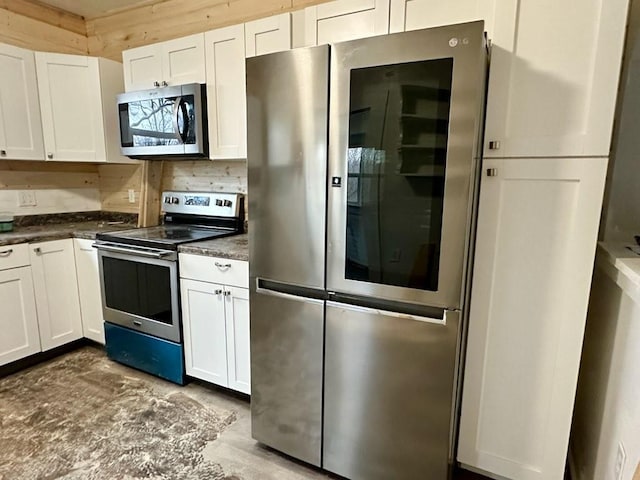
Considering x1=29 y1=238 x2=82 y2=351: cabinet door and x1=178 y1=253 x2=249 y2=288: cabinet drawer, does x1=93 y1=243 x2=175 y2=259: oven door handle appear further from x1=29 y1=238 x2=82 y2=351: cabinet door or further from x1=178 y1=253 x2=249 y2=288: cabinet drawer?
x1=29 y1=238 x2=82 y2=351: cabinet door

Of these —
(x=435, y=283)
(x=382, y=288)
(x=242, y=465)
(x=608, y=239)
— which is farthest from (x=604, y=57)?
(x=242, y=465)

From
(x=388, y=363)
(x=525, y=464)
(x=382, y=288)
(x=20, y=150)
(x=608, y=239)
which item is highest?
(x=20, y=150)

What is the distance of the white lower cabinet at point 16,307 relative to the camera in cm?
238

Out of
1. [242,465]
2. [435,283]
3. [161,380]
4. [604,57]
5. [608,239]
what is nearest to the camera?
[604,57]

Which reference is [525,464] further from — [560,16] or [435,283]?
[560,16]

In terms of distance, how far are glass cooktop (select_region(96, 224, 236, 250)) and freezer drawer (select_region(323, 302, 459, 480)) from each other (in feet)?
3.90

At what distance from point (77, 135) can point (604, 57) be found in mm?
3239

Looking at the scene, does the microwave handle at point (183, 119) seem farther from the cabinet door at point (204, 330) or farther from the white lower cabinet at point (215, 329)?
the cabinet door at point (204, 330)

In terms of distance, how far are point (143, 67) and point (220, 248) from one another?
1.46 meters

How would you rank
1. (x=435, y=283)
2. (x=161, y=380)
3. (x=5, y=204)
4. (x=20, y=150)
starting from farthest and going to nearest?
(x=5, y=204)
(x=20, y=150)
(x=161, y=380)
(x=435, y=283)

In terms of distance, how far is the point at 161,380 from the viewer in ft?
7.99

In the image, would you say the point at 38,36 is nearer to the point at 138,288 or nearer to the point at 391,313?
the point at 138,288

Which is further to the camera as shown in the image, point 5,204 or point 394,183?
point 5,204

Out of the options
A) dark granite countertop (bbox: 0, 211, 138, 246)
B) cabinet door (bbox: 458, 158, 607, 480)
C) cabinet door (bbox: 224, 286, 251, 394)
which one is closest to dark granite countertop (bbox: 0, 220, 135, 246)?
dark granite countertop (bbox: 0, 211, 138, 246)
